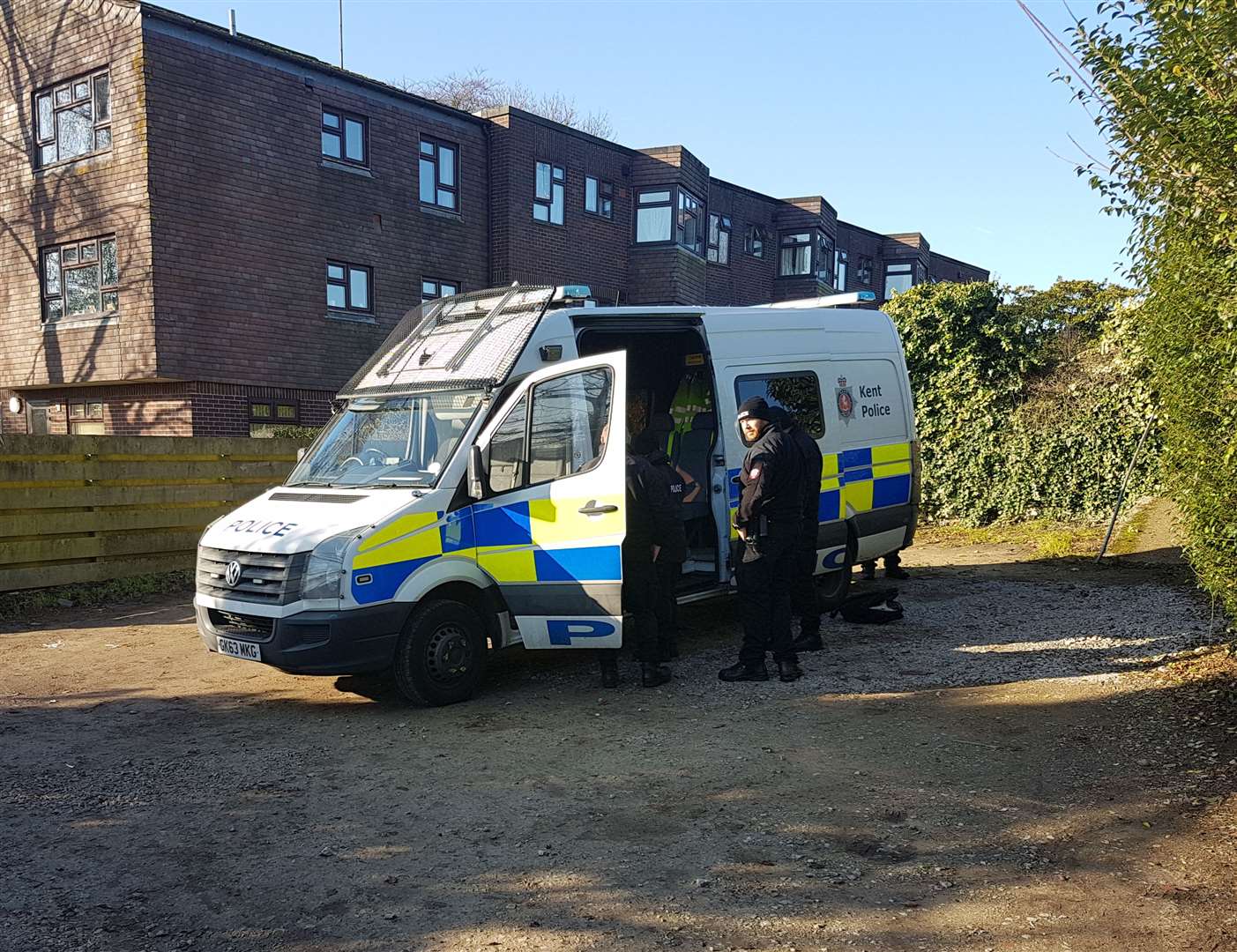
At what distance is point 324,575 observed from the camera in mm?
6102

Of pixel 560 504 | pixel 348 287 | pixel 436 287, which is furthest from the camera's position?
pixel 436 287

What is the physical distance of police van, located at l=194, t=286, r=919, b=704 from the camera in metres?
6.18

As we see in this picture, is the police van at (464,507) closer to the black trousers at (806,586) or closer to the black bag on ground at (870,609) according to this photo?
the black trousers at (806,586)

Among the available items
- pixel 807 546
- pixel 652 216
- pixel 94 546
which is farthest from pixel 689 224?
pixel 807 546

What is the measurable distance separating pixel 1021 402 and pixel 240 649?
41.3 feet

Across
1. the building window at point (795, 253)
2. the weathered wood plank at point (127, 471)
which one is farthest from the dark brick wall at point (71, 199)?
the building window at point (795, 253)

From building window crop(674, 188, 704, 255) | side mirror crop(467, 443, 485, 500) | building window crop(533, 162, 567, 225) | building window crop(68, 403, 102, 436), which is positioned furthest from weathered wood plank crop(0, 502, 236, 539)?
building window crop(674, 188, 704, 255)

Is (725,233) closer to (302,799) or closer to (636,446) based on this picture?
(636,446)

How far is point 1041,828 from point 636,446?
395 centimetres

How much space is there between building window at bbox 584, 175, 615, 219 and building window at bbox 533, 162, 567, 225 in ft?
3.17

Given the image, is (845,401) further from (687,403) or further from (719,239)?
(719,239)

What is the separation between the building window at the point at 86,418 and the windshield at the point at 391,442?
1293 centimetres

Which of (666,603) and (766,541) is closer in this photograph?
(766,541)

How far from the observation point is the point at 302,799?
4.99 m
